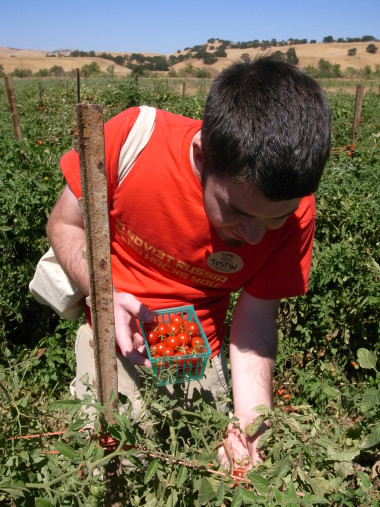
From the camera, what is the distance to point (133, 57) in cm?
7888

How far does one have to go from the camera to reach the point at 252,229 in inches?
53.1

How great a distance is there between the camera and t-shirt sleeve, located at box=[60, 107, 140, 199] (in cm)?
150

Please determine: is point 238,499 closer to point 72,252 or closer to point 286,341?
point 72,252

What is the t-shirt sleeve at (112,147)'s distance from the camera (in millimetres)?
1496

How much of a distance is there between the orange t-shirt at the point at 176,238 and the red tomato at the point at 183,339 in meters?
0.21

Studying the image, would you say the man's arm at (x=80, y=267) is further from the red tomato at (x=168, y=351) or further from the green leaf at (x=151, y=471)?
the green leaf at (x=151, y=471)

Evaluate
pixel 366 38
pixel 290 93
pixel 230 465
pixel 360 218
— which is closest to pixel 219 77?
pixel 290 93

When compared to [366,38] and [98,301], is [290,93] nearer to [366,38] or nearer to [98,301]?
[98,301]

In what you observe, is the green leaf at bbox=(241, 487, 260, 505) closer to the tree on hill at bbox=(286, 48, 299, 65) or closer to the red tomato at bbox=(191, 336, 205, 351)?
the red tomato at bbox=(191, 336, 205, 351)

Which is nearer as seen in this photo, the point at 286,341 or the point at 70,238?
the point at 70,238

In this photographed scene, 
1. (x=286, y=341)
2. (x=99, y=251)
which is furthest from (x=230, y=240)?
(x=286, y=341)

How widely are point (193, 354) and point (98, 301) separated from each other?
56 cm

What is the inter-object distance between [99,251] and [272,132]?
0.48m

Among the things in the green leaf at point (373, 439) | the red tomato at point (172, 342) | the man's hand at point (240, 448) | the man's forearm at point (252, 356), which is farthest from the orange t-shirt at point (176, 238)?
the green leaf at point (373, 439)
